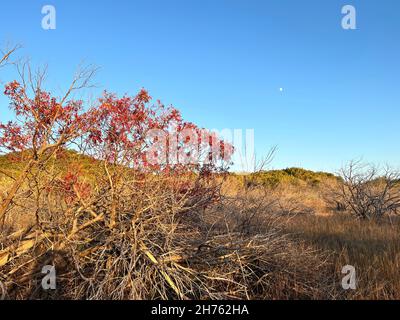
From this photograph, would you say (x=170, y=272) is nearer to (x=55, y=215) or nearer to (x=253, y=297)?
(x=253, y=297)

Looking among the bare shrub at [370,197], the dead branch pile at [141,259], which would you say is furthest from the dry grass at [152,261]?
the bare shrub at [370,197]

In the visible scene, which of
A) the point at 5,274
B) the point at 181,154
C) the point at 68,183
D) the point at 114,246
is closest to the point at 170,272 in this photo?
the point at 114,246

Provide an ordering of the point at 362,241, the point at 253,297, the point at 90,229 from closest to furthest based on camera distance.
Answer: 1. the point at 253,297
2. the point at 90,229
3. the point at 362,241

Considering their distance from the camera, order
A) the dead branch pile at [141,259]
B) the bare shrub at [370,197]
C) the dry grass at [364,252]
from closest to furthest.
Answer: the dead branch pile at [141,259], the dry grass at [364,252], the bare shrub at [370,197]

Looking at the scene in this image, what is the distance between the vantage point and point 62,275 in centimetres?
380

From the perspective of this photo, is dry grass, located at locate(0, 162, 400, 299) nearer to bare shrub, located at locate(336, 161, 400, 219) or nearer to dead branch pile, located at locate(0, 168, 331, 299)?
dead branch pile, located at locate(0, 168, 331, 299)

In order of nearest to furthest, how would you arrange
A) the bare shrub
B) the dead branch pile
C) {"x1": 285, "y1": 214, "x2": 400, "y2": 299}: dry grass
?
the dead branch pile < {"x1": 285, "y1": 214, "x2": 400, "y2": 299}: dry grass < the bare shrub

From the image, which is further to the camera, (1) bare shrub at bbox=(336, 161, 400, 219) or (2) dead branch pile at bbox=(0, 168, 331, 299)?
(1) bare shrub at bbox=(336, 161, 400, 219)

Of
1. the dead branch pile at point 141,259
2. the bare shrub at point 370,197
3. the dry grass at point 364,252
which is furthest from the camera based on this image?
the bare shrub at point 370,197

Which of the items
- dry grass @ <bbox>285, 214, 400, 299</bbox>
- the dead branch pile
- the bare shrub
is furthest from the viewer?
the bare shrub

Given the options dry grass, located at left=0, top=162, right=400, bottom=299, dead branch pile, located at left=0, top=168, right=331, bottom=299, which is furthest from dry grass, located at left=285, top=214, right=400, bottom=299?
dead branch pile, located at left=0, top=168, right=331, bottom=299

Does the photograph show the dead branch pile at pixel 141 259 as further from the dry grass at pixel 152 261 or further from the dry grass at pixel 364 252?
the dry grass at pixel 364 252

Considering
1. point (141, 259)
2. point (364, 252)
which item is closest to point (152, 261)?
point (141, 259)
